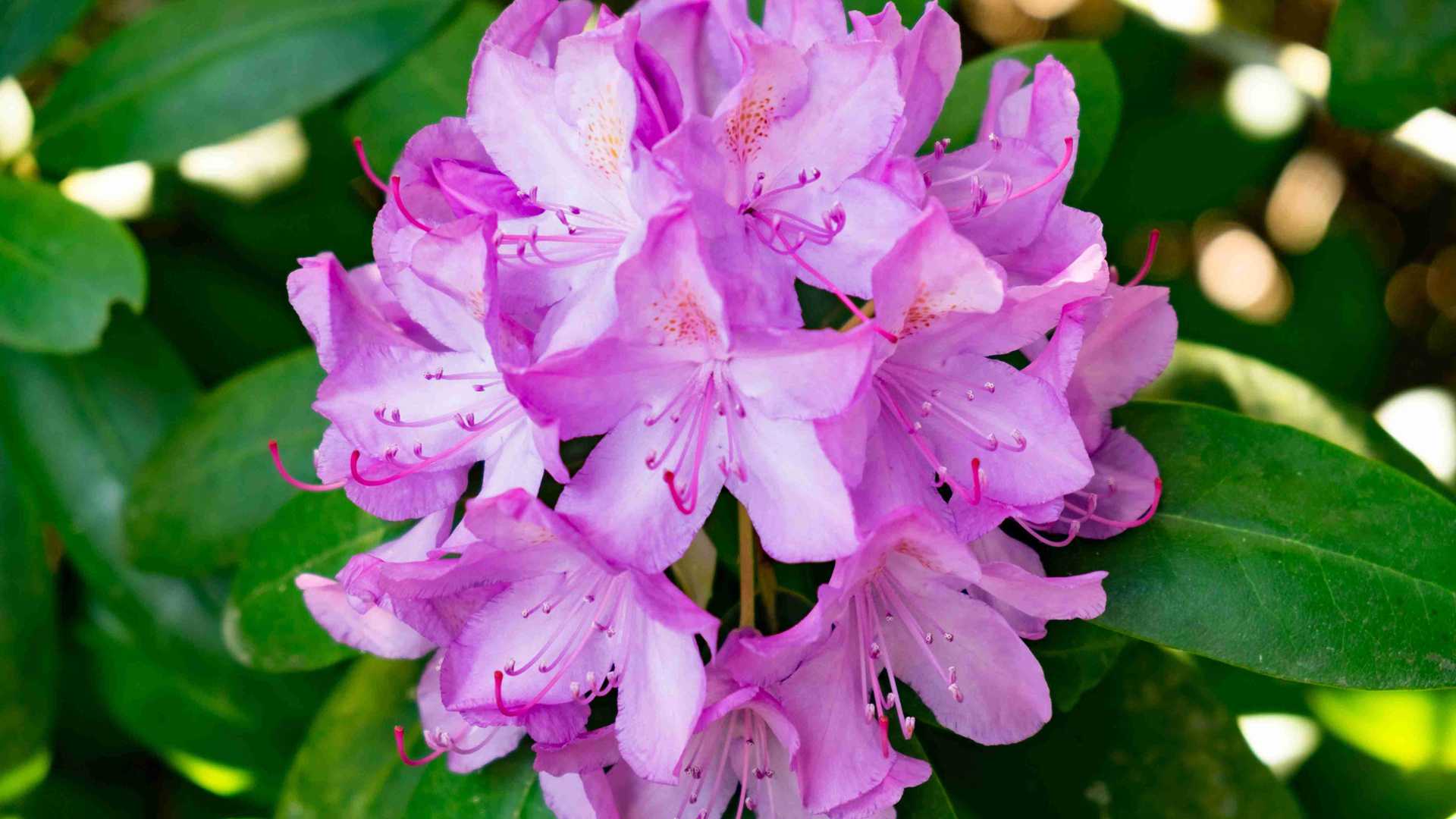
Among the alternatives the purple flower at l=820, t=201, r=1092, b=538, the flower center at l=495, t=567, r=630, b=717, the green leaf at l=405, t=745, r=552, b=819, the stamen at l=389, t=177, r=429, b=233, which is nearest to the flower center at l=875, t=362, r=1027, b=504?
the purple flower at l=820, t=201, r=1092, b=538

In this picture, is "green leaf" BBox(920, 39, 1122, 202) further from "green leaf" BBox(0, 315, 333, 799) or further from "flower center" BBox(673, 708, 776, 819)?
"green leaf" BBox(0, 315, 333, 799)

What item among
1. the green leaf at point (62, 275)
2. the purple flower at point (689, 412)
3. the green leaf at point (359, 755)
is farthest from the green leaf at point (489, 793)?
the green leaf at point (62, 275)

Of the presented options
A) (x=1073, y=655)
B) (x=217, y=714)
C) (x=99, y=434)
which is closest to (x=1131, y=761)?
(x=1073, y=655)

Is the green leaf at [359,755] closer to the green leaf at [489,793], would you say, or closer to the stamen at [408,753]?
the stamen at [408,753]

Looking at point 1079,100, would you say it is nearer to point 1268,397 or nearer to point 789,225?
point 1268,397

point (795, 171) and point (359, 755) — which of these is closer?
point (795, 171)
